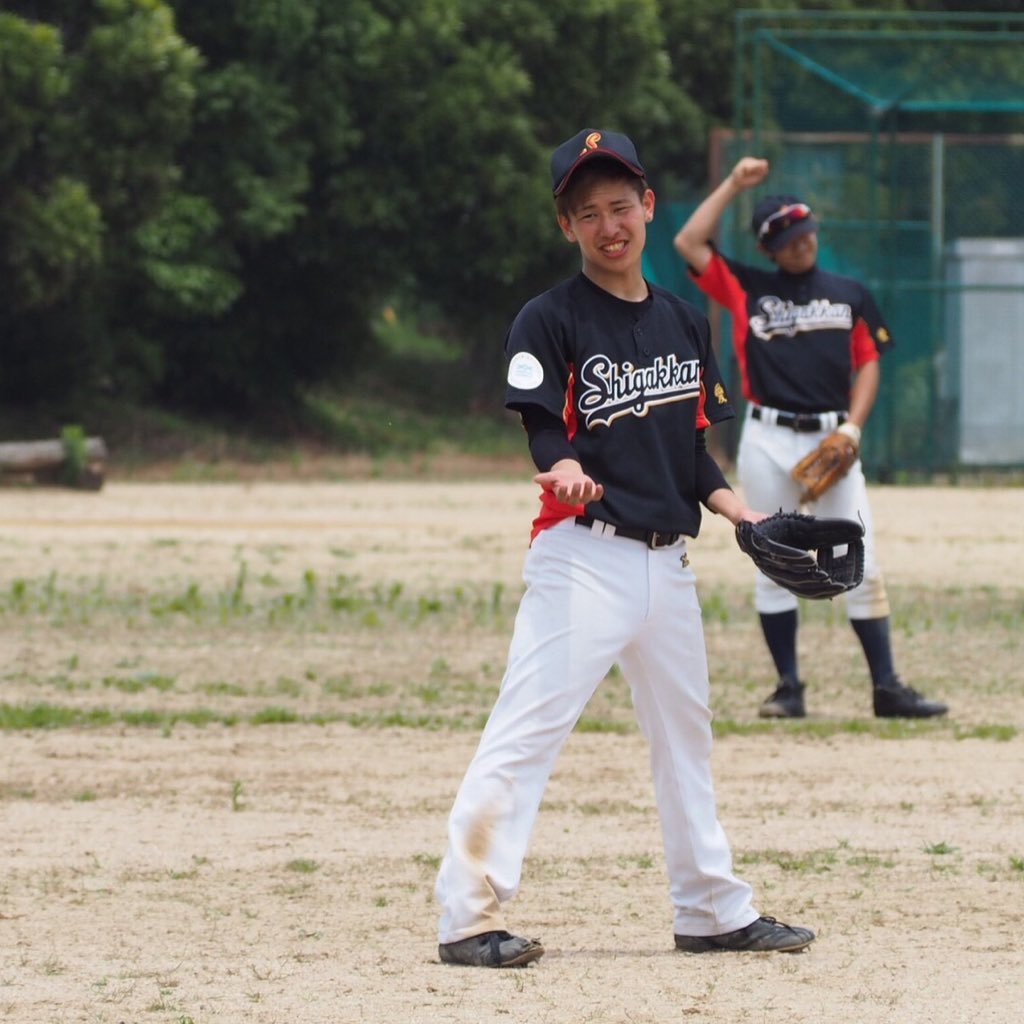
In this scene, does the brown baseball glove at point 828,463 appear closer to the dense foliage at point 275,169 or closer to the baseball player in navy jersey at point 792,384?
the baseball player in navy jersey at point 792,384

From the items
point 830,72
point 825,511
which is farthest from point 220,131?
point 825,511

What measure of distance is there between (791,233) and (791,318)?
347 millimetres

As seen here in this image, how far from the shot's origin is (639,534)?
4.75 meters

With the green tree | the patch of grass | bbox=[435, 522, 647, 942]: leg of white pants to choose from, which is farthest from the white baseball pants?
the green tree

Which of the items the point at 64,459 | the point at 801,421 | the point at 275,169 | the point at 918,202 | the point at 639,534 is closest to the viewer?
the point at 639,534

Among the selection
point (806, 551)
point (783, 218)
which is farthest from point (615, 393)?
point (783, 218)

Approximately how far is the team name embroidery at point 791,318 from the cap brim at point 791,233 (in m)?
0.23

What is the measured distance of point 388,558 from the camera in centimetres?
1490

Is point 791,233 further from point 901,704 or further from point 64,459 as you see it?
point 64,459

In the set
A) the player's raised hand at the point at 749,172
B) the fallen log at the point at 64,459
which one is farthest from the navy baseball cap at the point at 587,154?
the fallen log at the point at 64,459

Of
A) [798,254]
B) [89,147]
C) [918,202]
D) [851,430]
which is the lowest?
[851,430]

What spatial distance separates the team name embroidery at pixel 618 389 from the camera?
4719 mm

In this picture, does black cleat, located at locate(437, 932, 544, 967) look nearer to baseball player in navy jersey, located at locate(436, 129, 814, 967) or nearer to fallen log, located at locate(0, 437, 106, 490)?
baseball player in navy jersey, located at locate(436, 129, 814, 967)

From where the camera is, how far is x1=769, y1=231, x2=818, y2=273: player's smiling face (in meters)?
8.59
